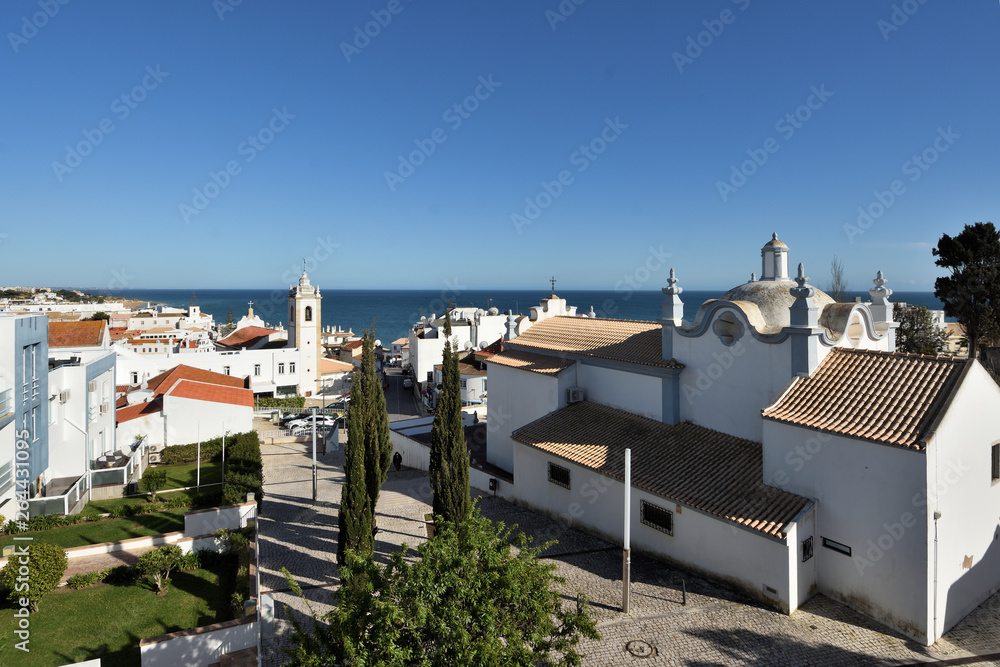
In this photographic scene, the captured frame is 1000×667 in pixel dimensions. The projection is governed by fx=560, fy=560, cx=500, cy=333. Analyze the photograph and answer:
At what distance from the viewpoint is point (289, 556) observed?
18188 millimetres

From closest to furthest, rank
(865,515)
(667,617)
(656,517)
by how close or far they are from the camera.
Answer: (865,515), (667,617), (656,517)

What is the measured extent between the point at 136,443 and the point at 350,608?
29921 millimetres

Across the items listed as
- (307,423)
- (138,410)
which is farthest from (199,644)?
(307,423)

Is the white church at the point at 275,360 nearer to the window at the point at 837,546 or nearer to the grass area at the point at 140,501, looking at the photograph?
the grass area at the point at 140,501

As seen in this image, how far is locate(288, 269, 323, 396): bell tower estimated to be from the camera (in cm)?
5653

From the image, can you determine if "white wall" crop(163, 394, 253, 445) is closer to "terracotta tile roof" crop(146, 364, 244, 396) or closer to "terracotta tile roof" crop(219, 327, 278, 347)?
"terracotta tile roof" crop(146, 364, 244, 396)

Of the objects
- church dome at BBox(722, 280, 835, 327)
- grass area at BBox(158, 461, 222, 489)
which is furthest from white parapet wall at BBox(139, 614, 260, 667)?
church dome at BBox(722, 280, 835, 327)

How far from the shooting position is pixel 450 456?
1766cm

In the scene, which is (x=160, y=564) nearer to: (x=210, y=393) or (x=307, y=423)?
(x=210, y=393)

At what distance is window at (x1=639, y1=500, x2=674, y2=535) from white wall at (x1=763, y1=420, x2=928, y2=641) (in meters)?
3.19

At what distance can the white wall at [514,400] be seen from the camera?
23.7 metres

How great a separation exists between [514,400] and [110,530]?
16757mm

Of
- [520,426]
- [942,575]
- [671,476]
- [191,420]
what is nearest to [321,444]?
[191,420]

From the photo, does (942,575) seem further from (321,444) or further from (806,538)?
(321,444)
